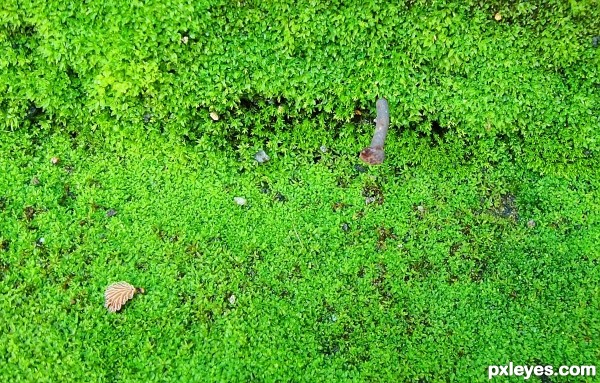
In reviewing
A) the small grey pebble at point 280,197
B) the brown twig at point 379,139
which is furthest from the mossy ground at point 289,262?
the brown twig at point 379,139

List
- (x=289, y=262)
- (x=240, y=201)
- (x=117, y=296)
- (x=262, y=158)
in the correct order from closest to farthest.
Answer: (x=117, y=296) → (x=289, y=262) → (x=240, y=201) → (x=262, y=158)

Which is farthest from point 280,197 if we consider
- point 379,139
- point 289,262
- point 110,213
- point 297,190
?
point 110,213

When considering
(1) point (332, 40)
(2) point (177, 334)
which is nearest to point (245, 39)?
(1) point (332, 40)

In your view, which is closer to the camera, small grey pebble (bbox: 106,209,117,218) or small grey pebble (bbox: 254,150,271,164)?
small grey pebble (bbox: 106,209,117,218)

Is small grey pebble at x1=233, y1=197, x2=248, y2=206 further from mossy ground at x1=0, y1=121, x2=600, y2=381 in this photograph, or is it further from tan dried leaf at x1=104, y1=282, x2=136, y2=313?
tan dried leaf at x1=104, y1=282, x2=136, y2=313

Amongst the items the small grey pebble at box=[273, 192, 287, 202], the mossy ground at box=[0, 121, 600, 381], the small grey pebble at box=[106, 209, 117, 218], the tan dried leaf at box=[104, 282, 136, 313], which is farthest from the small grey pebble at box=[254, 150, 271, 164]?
the tan dried leaf at box=[104, 282, 136, 313]

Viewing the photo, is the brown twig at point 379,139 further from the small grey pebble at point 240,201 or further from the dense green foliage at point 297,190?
the small grey pebble at point 240,201

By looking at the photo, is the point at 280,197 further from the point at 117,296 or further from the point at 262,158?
the point at 117,296
